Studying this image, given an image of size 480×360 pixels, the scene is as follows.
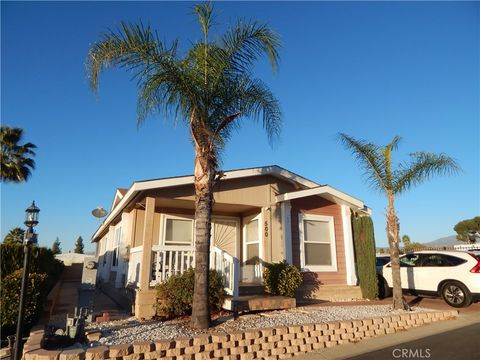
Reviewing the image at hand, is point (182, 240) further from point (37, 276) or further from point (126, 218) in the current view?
point (37, 276)

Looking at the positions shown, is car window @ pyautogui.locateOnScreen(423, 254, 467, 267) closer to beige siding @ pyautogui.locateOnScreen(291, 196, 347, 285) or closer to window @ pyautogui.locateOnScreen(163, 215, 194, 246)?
beige siding @ pyautogui.locateOnScreen(291, 196, 347, 285)

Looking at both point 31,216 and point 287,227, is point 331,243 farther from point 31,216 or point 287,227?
point 31,216

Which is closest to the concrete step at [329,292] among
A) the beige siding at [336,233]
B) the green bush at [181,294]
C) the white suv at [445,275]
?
the beige siding at [336,233]

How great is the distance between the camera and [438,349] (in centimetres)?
617

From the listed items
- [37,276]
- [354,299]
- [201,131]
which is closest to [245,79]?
[201,131]

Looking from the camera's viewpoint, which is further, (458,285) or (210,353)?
(458,285)

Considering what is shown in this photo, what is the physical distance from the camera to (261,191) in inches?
432

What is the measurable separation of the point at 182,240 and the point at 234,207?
6.56ft

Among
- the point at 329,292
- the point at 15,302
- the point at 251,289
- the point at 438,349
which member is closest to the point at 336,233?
the point at 329,292

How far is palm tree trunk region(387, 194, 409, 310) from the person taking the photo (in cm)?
898

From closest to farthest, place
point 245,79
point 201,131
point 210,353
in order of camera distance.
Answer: point 210,353 < point 201,131 < point 245,79

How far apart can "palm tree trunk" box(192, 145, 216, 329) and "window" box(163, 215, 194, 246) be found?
177 inches

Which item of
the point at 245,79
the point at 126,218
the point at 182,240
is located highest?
the point at 245,79

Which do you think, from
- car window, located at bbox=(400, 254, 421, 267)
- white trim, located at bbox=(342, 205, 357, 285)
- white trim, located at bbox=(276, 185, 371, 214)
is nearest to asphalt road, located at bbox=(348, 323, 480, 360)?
car window, located at bbox=(400, 254, 421, 267)
